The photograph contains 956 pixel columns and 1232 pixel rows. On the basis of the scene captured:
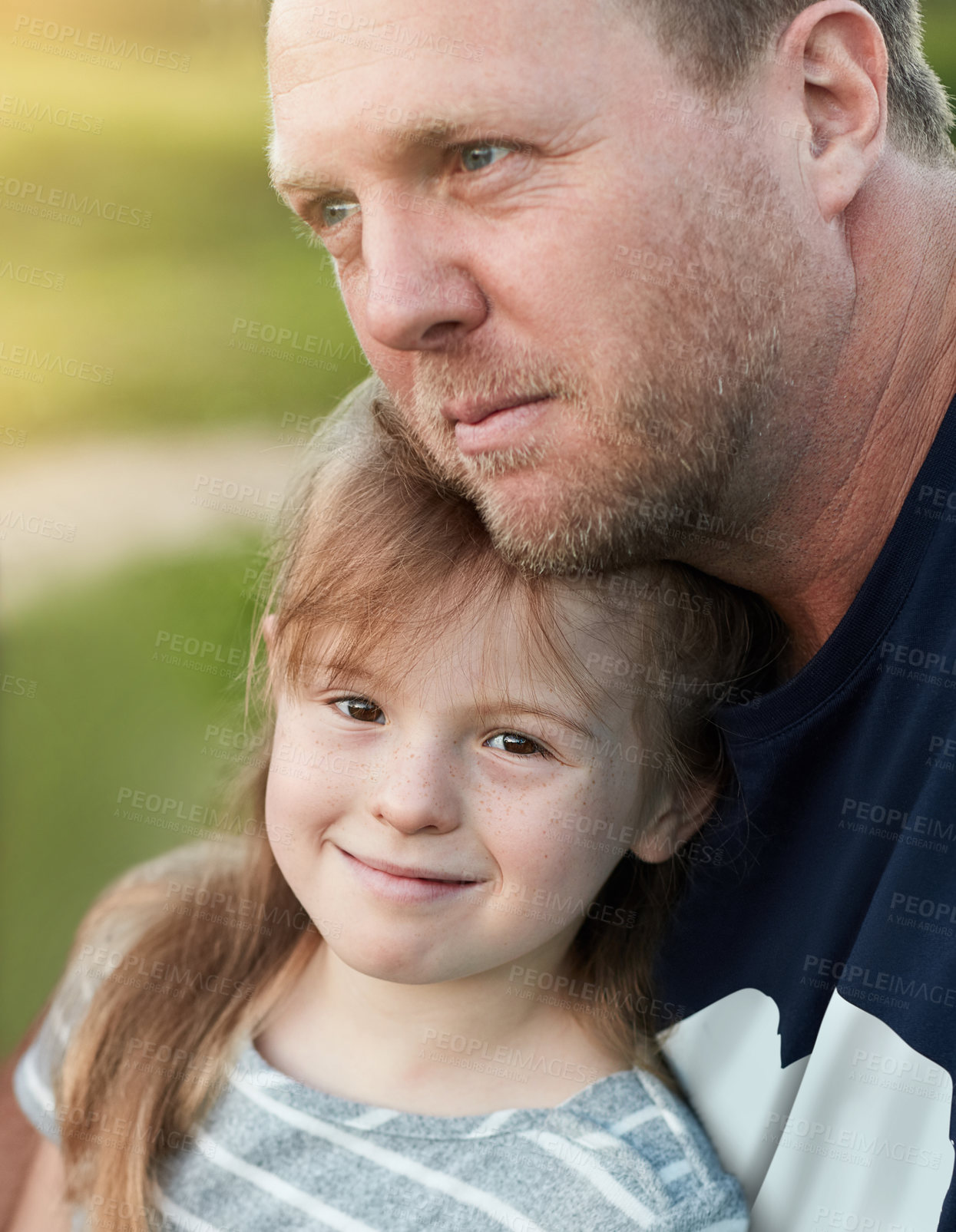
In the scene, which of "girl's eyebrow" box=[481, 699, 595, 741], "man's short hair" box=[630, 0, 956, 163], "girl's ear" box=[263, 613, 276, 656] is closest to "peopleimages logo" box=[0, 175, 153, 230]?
"girl's ear" box=[263, 613, 276, 656]

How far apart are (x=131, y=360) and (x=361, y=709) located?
5.97 feet

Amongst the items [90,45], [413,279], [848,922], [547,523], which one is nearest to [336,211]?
[413,279]

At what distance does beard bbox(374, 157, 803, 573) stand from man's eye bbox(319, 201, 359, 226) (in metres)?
0.20

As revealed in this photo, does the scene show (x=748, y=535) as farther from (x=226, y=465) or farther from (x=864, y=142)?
(x=226, y=465)

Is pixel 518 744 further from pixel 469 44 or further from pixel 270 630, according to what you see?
pixel 469 44

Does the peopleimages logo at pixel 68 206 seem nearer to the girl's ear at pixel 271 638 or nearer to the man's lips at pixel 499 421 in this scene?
the girl's ear at pixel 271 638

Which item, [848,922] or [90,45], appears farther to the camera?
[90,45]

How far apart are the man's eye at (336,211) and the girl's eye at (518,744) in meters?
0.63

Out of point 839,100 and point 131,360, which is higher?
point 839,100

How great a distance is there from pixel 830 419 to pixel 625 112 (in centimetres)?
43

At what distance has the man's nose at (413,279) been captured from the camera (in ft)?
4.07

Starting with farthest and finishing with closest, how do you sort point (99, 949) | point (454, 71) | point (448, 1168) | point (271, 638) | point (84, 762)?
1. point (84, 762)
2. point (99, 949)
3. point (271, 638)
4. point (448, 1168)
5. point (454, 71)

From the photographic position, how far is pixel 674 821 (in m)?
1.49

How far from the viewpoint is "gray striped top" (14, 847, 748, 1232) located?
1.34 m
